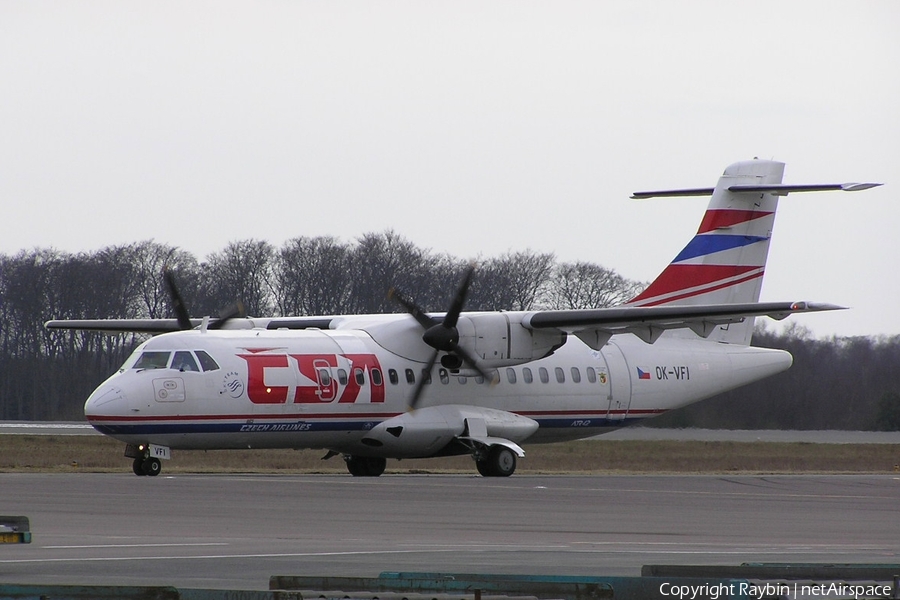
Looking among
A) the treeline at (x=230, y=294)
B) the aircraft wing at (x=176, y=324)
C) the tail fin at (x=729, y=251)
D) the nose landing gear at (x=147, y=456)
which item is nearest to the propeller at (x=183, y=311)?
the aircraft wing at (x=176, y=324)

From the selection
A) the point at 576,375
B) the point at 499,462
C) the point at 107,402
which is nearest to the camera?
the point at 107,402

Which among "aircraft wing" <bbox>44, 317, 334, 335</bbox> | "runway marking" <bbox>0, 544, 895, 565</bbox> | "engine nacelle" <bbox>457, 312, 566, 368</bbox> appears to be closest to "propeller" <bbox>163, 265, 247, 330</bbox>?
"aircraft wing" <bbox>44, 317, 334, 335</bbox>

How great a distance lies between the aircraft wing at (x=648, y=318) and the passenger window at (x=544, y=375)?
2.06 metres

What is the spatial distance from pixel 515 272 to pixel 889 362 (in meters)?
20.4

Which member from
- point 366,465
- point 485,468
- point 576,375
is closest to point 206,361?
point 366,465

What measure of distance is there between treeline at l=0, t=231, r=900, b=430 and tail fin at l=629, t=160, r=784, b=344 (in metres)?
36.3

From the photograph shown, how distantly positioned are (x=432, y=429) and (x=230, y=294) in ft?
151

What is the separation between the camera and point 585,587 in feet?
20.9

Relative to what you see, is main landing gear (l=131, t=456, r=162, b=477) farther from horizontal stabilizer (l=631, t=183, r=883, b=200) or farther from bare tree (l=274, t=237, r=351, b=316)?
bare tree (l=274, t=237, r=351, b=316)

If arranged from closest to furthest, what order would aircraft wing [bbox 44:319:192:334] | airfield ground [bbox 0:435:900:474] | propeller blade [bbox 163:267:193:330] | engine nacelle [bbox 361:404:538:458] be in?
engine nacelle [bbox 361:404:538:458]
propeller blade [bbox 163:267:193:330]
aircraft wing [bbox 44:319:192:334]
airfield ground [bbox 0:435:900:474]

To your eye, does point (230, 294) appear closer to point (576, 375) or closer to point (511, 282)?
point (511, 282)

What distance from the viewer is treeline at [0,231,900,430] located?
6900cm

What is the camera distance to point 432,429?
84.1 feet

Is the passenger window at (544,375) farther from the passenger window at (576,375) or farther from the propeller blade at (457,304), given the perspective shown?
the propeller blade at (457,304)
